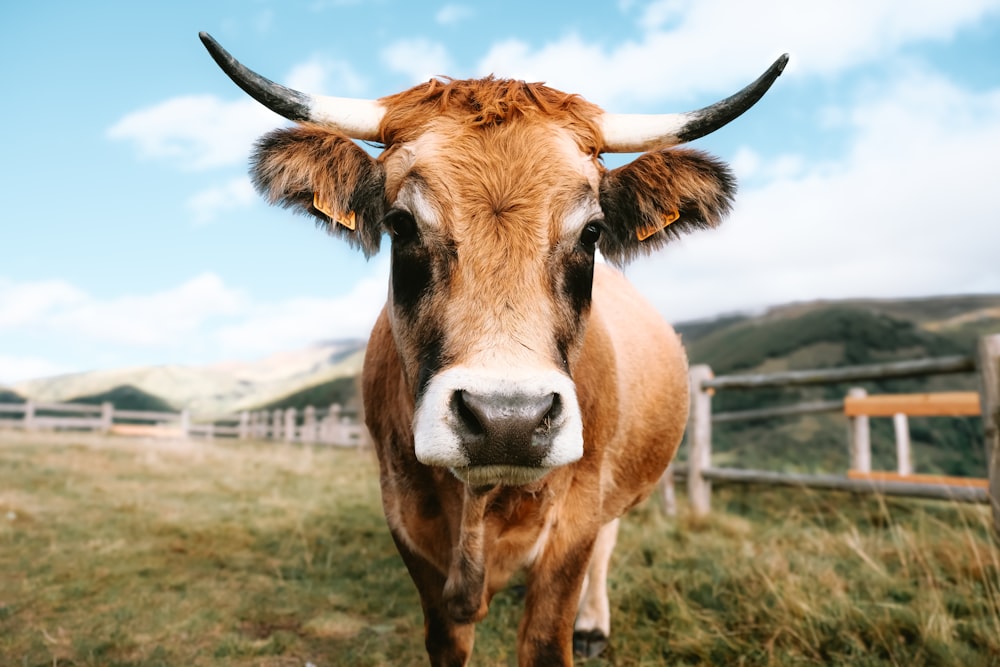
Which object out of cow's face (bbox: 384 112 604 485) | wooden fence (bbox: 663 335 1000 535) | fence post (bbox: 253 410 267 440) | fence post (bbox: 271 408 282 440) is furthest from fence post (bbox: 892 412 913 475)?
fence post (bbox: 253 410 267 440)

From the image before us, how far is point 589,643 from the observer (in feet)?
13.3

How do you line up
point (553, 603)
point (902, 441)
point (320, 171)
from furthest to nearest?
point (902, 441) → point (553, 603) → point (320, 171)

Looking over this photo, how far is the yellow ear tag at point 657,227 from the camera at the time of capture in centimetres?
293

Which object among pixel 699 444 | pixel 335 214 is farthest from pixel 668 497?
pixel 335 214

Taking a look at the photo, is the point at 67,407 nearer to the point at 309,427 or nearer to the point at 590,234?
the point at 309,427

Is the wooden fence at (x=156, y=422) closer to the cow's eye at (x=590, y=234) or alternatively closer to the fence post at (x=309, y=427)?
the fence post at (x=309, y=427)

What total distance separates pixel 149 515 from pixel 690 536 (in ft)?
19.0

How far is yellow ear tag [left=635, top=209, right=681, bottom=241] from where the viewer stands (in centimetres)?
293

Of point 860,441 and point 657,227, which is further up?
point 657,227

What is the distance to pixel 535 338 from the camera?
203 cm

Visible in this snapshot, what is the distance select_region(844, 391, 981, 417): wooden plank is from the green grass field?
101 centimetres

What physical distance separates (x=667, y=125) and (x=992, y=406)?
3441 mm

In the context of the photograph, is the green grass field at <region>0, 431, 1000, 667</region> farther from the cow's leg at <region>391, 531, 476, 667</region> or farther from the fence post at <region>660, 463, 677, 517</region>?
the cow's leg at <region>391, 531, 476, 667</region>

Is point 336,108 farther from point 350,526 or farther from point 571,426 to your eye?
point 350,526
